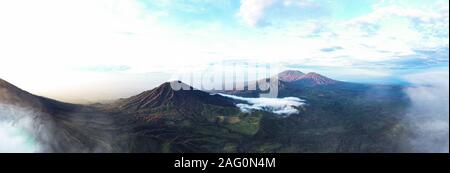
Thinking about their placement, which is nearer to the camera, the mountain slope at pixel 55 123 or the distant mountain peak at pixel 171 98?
the mountain slope at pixel 55 123

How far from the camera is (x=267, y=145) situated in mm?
155125

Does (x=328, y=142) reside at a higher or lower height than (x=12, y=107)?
lower

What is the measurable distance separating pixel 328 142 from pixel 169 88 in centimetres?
7843

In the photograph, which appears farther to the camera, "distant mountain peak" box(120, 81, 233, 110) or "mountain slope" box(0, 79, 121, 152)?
"distant mountain peak" box(120, 81, 233, 110)

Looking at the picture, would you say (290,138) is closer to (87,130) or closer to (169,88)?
(169,88)

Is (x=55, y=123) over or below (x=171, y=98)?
below

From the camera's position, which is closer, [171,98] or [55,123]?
[55,123]
